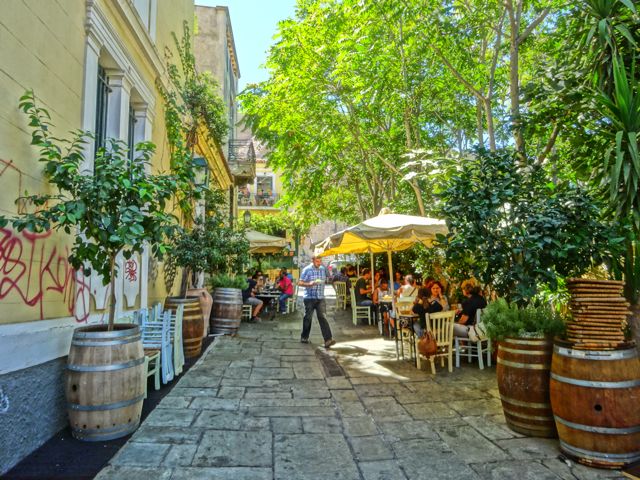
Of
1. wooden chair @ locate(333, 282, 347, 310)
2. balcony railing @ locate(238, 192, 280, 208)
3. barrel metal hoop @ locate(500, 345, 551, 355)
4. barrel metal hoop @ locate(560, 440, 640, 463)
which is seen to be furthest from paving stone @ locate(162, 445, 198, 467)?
balcony railing @ locate(238, 192, 280, 208)

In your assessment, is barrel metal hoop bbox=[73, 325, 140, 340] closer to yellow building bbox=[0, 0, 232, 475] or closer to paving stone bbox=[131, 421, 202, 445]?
yellow building bbox=[0, 0, 232, 475]

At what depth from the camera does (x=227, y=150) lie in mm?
16953

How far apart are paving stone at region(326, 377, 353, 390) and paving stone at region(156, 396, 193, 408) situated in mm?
1671

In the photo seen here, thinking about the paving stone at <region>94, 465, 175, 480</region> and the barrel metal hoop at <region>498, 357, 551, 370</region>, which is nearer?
the paving stone at <region>94, 465, 175, 480</region>

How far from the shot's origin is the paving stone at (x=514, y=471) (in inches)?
120

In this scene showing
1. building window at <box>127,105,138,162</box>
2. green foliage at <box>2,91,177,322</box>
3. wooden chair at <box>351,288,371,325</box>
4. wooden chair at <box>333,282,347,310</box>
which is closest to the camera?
green foliage at <box>2,91,177,322</box>

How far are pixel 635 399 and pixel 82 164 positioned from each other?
519 cm

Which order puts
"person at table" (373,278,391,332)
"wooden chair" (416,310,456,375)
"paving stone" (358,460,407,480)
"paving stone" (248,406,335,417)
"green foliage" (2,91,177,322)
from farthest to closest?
"person at table" (373,278,391,332) → "wooden chair" (416,310,456,375) → "paving stone" (248,406,335,417) → "green foliage" (2,91,177,322) → "paving stone" (358,460,407,480)

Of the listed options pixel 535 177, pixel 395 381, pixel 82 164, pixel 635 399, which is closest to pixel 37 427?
pixel 82 164

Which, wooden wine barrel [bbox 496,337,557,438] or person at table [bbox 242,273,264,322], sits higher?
person at table [bbox 242,273,264,322]

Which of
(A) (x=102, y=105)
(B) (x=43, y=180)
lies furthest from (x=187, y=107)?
(B) (x=43, y=180)

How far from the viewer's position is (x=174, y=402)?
4527mm

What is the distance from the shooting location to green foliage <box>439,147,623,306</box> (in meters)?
3.82

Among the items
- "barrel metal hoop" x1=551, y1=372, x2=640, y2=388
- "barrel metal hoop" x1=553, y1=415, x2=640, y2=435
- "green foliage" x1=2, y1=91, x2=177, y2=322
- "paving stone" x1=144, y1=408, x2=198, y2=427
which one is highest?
"green foliage" x1=2, y1=91, x2=177, y2=322
